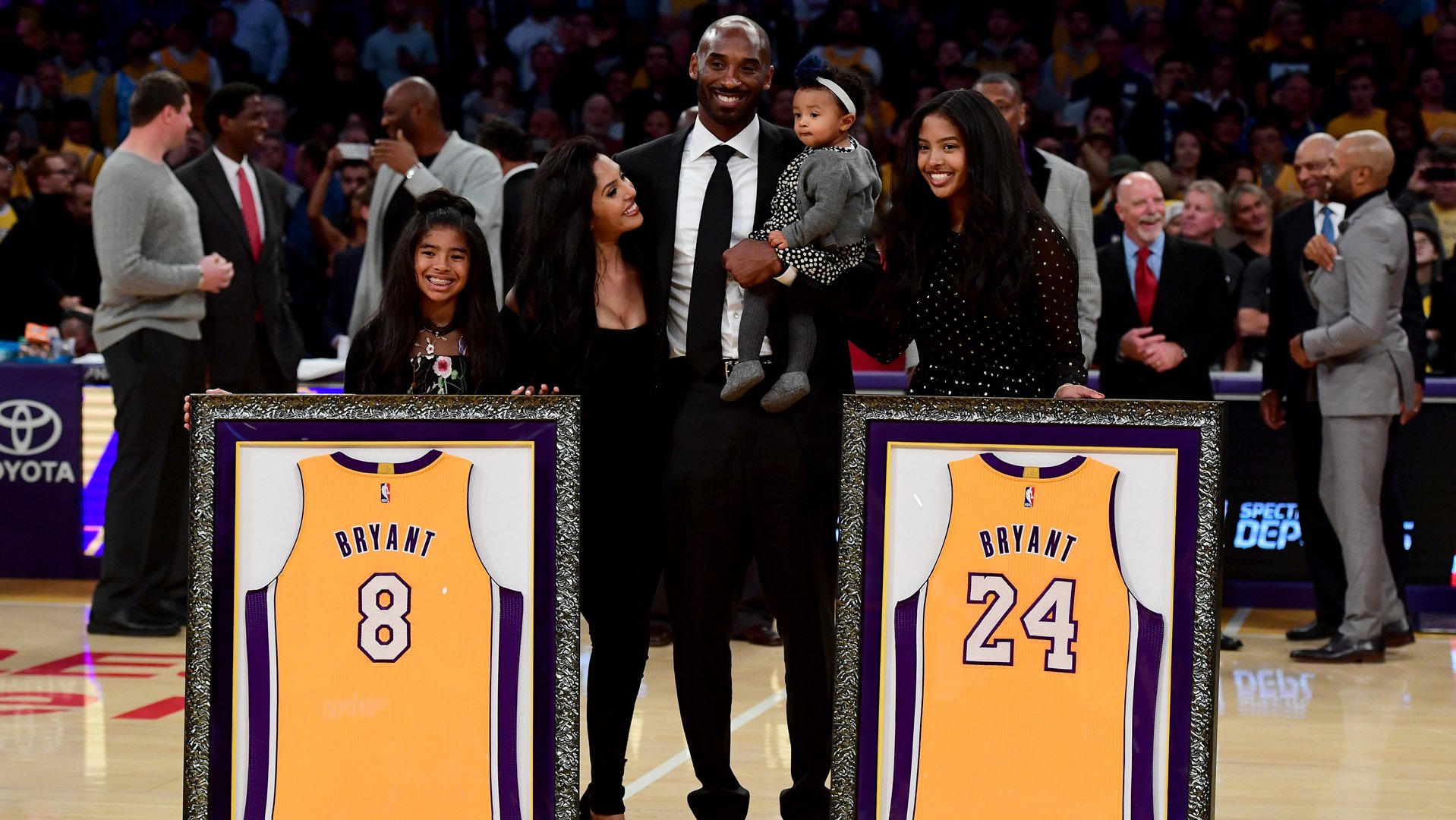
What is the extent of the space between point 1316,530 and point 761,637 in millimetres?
2221

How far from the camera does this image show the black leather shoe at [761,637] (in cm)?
623

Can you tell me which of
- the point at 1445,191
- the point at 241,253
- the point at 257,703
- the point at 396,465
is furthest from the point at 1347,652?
the point at 241,253

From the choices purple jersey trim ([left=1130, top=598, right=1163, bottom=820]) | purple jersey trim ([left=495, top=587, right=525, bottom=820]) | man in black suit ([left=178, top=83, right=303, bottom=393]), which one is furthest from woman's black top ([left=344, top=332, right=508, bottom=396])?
man in black suit ([left=178, top=83, right=303, bottom=393])

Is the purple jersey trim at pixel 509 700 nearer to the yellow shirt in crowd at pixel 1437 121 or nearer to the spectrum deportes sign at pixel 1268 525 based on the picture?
the spectrum deportes sign at pixel 1268 525

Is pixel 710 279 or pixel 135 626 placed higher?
pixel 710 279

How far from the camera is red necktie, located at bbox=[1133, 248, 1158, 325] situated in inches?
241

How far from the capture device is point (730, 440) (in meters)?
3.58

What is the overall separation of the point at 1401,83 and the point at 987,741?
9927 millimetres

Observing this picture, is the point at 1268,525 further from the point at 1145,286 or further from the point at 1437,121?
the point at 1437,121

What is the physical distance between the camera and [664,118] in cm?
1112

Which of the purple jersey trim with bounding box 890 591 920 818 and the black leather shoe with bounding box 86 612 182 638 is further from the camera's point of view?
the black leather shoe with bounding box 86 612 182 638

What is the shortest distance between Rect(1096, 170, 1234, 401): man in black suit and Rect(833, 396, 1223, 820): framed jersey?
2.96 metres

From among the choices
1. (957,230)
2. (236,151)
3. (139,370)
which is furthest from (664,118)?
(957,230)

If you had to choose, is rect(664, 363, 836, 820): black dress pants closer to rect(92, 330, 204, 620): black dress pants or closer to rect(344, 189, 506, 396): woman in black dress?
rect(344, 189, 506, 396): woman in black dress
